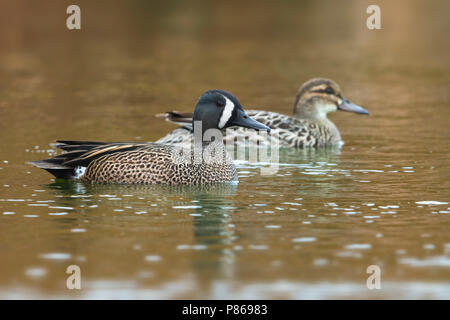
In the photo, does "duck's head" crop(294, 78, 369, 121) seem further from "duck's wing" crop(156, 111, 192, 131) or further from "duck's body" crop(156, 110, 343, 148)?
"duck's wing" crop(156, 111, 192, 131)

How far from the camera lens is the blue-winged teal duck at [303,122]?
14.9 meters

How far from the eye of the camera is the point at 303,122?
1597 cm

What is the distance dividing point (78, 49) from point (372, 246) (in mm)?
22797

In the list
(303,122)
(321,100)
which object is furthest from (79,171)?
(321,100)

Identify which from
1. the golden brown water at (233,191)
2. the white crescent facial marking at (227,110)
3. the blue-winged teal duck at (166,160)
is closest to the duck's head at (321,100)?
the golden brown water at (233,191)

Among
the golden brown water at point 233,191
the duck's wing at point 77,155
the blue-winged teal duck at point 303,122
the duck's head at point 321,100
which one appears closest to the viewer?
the golden brown water at point 233,191

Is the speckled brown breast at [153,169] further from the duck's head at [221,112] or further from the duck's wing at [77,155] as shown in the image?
the duck's head at [221,112]

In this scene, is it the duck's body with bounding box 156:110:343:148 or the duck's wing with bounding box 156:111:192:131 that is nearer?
the duck's wing with bounding box 156:111:192:131

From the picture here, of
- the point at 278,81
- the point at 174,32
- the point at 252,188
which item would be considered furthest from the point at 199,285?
the point at 174,32

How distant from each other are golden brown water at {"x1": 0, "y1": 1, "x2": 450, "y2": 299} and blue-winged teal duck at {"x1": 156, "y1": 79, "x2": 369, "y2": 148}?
1.61 feet

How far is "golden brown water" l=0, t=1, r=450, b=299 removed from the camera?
8.00 metres

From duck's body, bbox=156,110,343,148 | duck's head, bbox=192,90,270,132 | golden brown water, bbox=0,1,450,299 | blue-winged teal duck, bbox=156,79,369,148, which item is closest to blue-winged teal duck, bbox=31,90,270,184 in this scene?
duck's head, bbox=192,90,270,132

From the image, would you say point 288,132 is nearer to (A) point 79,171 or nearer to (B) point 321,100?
(B) point 321,100
